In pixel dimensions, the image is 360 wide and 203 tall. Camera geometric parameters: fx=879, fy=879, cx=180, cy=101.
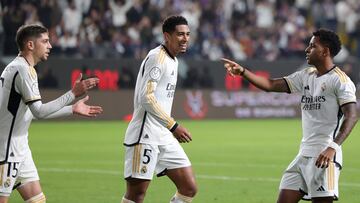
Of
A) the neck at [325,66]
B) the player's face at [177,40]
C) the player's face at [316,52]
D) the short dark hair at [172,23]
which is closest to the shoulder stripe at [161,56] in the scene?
the player's face at [177,40]

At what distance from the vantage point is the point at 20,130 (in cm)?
821

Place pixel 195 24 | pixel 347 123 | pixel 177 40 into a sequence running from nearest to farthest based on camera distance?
pixel 347 123
pixel 177 40
pixel 195 24

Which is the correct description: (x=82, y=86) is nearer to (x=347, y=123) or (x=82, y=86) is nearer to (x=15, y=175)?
(x=15, y=175)

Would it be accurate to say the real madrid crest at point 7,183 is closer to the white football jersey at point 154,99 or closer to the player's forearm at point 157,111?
the white football jersey at point 154,99

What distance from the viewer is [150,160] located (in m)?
8.67

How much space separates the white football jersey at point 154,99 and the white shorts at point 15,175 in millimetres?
1010

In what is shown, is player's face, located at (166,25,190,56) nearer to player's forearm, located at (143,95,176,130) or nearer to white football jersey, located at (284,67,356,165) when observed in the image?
player's forearm, located at (143,95,176,130)

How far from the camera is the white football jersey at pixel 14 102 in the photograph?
8.05m

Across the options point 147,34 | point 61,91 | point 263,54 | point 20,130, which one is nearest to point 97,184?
point 20,130

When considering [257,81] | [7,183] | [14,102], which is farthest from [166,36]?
[7,183]

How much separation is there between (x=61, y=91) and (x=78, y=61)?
1043mm

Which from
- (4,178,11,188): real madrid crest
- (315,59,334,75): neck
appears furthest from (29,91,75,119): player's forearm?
(315,59,334,75): neck

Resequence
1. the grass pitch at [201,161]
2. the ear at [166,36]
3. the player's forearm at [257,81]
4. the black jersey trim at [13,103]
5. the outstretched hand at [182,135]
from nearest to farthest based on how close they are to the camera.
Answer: the black jersey trim at [13,103] < the outstretched hand at [182,135] < the player's forearm at [257,81] < the ear at [166,36] < the grass pitch at [201,161]

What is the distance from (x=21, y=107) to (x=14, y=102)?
9 centimetres
